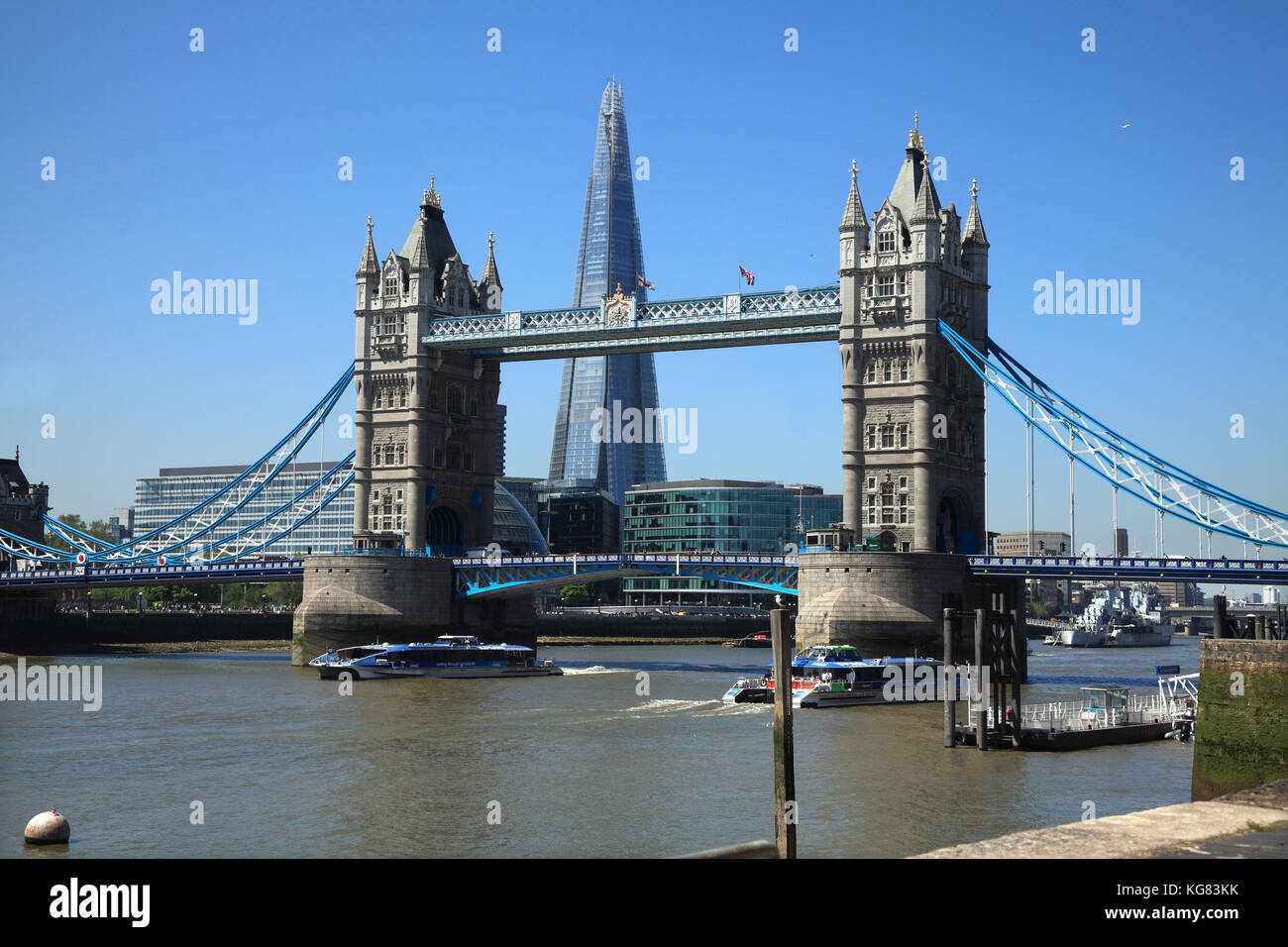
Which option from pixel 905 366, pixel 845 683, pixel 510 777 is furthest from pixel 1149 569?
pixel 510 777

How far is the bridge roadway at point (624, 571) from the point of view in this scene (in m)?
63.7

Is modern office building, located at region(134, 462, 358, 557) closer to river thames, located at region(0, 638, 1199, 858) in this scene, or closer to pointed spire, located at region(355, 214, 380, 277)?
pointed spire, located at region(355, 214, 380, 277)

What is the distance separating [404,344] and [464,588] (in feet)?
51.1

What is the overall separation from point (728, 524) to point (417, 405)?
3485 inches

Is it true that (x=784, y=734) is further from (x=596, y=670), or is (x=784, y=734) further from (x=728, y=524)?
(x=728, y=524)

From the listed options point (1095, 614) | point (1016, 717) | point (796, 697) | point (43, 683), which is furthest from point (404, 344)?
point (1095, 614)

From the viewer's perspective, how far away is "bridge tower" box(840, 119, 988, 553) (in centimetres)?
6988

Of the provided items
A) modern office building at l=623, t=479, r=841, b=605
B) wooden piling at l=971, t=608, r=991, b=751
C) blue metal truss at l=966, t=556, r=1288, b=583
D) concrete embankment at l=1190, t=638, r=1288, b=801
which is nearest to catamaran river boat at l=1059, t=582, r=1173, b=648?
modern office building at l=623, t=479, r=841, b=605

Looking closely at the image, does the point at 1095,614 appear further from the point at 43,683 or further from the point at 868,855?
the point at 868,855

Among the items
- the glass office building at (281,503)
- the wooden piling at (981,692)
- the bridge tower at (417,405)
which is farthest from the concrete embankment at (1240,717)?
the glass office building at (281,503)

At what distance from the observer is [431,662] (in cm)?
7088

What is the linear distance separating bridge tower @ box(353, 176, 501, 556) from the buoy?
57.4 meters

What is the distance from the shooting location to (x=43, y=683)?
68.8 m

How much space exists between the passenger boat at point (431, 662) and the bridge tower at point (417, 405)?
45.3 feet
